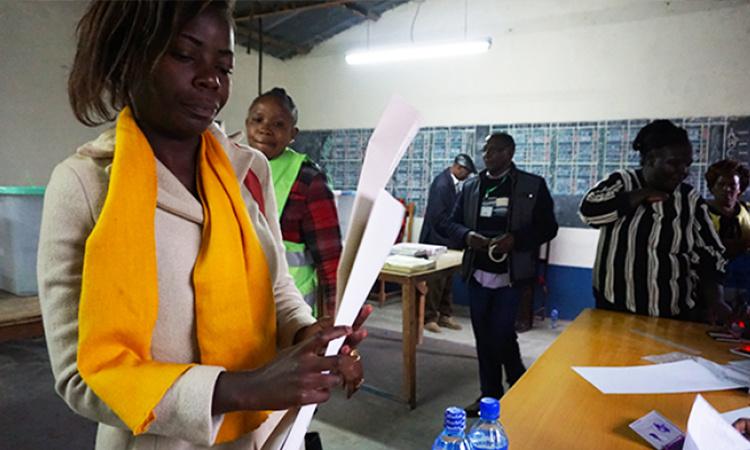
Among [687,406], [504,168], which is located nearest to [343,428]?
[504,168]

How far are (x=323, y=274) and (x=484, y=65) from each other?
4.28 metres

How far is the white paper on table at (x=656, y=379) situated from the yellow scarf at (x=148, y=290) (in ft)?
3.26

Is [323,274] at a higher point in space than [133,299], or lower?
lower

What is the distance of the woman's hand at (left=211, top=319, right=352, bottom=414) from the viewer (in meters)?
0.52

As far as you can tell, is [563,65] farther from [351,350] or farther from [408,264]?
[351,350]

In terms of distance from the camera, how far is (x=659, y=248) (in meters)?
1.98

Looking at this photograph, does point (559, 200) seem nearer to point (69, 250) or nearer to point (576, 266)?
point (576, 266)

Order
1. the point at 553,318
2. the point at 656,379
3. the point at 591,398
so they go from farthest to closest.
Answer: the point at 553,318 → the point at 656,379 → the point at 591,398

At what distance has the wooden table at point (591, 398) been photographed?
1.04 m

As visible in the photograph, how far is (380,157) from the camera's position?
Result: 524mm

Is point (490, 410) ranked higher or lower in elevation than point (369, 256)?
lower

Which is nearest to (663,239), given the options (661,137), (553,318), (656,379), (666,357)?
(661,137)

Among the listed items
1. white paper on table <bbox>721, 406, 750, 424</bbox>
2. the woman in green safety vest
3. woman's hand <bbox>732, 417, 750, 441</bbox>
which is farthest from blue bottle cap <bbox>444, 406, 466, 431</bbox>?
the woman in green safety vest

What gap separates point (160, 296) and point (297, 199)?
50.9 inches
